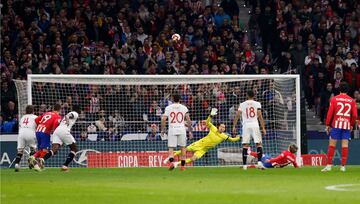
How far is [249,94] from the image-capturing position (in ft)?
90.2

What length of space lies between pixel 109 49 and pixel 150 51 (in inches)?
58.1

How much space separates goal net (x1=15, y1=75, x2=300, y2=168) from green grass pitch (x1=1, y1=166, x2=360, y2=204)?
6.31 m

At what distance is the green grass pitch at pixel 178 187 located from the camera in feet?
54.5

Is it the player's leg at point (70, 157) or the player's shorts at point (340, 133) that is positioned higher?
the player's shorts at point (340, 133)

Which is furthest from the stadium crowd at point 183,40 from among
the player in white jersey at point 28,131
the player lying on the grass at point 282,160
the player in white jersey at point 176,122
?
the player in white jersey at point 176,122

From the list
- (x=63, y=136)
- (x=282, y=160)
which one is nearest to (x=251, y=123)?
(x=282, y=160)

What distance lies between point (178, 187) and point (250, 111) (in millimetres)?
8474

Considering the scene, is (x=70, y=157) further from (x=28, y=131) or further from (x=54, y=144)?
(x=28, y=131)

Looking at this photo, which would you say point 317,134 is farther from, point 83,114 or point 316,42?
point 83,114

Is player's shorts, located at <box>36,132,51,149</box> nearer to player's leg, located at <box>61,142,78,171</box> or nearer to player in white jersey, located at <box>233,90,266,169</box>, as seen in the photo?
player's leg, located at <box>61,142,78,171</box>

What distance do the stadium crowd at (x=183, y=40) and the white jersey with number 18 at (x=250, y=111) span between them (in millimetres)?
7886

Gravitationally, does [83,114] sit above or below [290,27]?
below

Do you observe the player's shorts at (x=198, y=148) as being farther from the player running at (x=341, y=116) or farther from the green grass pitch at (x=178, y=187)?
the player running at (x=341, y=116)

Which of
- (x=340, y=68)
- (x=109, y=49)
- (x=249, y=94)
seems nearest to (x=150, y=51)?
(x=109, y=49)
